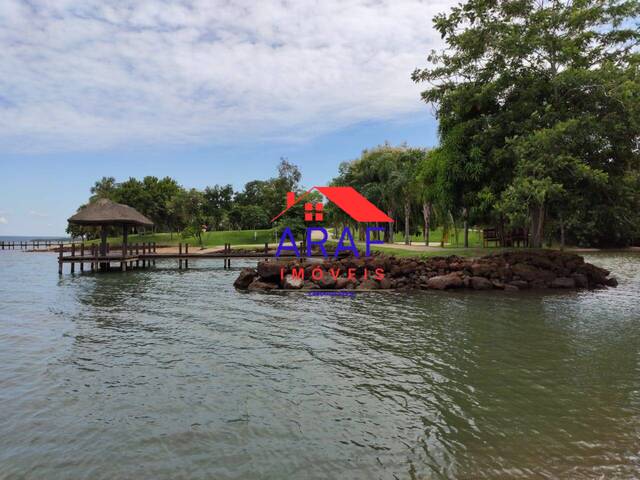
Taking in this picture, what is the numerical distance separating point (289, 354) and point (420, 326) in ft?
15.1

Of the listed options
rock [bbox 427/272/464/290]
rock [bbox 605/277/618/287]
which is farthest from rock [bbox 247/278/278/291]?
rock [bbox 605/277/618/287]

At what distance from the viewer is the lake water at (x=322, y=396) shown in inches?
195

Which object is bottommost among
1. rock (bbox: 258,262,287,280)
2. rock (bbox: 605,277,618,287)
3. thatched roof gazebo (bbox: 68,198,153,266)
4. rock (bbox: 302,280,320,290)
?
rock (bbox: 302,280,320,290)

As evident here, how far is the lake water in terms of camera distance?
495 cm

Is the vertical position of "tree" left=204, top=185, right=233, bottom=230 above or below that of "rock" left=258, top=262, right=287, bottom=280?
above

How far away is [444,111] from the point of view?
2534 cm

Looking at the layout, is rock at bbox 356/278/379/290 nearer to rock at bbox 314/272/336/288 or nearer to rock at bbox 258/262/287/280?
rock at bbox 314/272/336/288

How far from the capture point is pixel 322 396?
276 inches

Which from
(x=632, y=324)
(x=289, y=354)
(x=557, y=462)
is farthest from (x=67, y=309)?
(x=632, y=324)

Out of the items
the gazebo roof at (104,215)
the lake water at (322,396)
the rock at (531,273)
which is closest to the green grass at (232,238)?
the gazebo roof at (104,215)

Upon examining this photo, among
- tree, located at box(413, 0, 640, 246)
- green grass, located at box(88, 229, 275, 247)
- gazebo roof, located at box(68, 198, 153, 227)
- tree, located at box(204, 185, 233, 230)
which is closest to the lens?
tree, located at box(413, 0, 640, 246)

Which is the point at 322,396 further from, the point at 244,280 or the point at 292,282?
the point at 244,280

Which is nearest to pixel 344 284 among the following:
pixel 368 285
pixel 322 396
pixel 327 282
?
pixel 327 282

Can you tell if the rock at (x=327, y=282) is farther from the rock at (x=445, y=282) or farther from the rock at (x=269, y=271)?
the rock at (x=445, y=282)
